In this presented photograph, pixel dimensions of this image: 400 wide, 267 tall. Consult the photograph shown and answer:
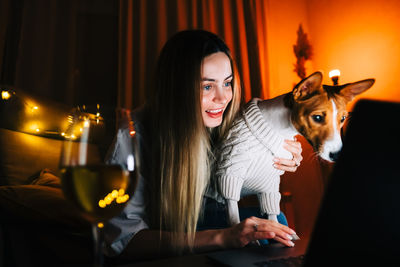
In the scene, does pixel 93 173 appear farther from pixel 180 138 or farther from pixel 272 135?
pixel 272 135

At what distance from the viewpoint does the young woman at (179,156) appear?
0.73 meters

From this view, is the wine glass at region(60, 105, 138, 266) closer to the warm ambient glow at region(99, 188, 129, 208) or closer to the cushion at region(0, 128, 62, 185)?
the warm ambient glow at region(99, 188, 129, 208)

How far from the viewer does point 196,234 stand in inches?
30.6

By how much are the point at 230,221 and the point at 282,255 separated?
1.14 feet

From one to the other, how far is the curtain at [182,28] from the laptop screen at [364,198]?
2181 millimetres

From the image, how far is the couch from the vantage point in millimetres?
718

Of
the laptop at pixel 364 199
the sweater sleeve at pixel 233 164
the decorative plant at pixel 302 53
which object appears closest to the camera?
the laptop at pixel 364 199

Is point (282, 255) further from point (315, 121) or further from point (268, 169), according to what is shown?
point (315, 121)

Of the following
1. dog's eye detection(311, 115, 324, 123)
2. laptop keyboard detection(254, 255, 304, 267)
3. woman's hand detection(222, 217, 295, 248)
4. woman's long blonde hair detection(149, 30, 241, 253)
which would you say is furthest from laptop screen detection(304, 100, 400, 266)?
dog's eye detection(311, 115, 324, 123)

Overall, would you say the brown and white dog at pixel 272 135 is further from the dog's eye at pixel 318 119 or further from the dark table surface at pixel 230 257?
the dark table surface at pixel 230 257

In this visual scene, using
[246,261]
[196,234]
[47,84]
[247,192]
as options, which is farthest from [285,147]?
[47,84]

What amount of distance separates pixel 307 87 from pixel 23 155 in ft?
3.45

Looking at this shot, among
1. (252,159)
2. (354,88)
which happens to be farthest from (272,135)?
(354,88)

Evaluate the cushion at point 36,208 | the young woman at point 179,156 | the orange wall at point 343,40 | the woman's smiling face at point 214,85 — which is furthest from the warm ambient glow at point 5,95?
the orange wall at point 343,40
